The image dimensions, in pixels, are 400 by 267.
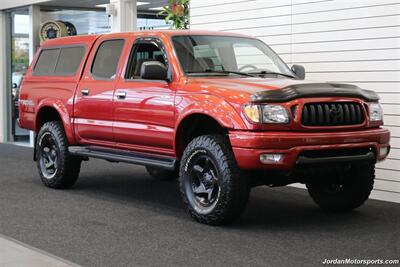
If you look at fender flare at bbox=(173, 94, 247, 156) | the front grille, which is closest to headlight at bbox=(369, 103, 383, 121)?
the front grille

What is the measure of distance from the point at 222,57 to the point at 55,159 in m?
2.84

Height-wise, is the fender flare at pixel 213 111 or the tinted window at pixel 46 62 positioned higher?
the tinted window at pixel 46 62

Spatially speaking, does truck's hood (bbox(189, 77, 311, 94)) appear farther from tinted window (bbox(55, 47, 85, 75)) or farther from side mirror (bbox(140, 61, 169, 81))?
tinted window (bbox(55, 47, 85, 75))

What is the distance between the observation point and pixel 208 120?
6.80 meters

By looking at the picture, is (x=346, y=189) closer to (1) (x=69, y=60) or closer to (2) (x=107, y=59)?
(2) (x=107, y=59)

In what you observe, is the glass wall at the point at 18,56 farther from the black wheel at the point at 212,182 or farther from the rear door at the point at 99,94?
the black wheel at the point at 212,182

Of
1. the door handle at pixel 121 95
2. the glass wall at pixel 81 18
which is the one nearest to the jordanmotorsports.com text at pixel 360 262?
the door handle at pixel 121 95

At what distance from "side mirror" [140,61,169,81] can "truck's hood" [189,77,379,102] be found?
354 mm

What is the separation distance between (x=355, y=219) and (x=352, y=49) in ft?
8.51

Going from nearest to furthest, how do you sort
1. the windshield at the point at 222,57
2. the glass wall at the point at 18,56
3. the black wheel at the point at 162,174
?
1. the windshield at the point at 222,57
2. the black wheel at the point at 162,174
3. the glass wall at the point at 18,56

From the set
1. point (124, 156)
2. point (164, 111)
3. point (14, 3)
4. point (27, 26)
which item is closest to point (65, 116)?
Result: point (124, 156)

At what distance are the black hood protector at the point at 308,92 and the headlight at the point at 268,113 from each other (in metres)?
0.06

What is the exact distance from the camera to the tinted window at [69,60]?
8750mm

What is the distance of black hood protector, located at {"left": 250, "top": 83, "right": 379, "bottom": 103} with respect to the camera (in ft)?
20.2
